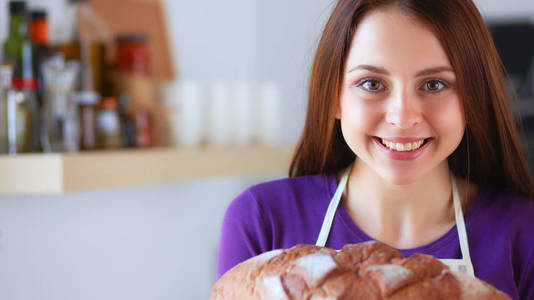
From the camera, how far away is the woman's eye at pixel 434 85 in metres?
0.84

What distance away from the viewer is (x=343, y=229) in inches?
39.7

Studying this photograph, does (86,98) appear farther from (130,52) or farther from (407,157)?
(407,157)

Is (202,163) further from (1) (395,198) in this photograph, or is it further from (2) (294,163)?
(1) (395,198)

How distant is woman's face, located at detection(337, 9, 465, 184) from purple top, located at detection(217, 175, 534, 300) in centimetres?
19

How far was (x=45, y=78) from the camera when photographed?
153cm

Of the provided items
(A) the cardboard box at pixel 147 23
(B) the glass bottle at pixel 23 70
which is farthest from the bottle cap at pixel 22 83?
(A) the cardboard box at pixel 147 23

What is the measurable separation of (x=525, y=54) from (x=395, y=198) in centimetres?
229

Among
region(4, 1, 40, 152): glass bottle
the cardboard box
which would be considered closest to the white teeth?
region(4, 1, 40, 152): glass bottle

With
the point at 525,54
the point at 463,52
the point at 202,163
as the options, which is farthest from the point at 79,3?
the point at 525,54

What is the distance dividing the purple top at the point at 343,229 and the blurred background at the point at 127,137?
23cm

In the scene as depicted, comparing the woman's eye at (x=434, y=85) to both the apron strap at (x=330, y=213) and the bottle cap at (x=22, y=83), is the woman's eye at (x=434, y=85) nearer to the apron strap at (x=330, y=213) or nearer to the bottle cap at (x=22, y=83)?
the apron strap at (x=330, y=213)

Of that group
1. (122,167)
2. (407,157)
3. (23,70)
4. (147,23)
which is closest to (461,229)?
(407,157)

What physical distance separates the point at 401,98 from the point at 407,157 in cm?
9

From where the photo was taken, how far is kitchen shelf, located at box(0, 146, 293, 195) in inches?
53.7
